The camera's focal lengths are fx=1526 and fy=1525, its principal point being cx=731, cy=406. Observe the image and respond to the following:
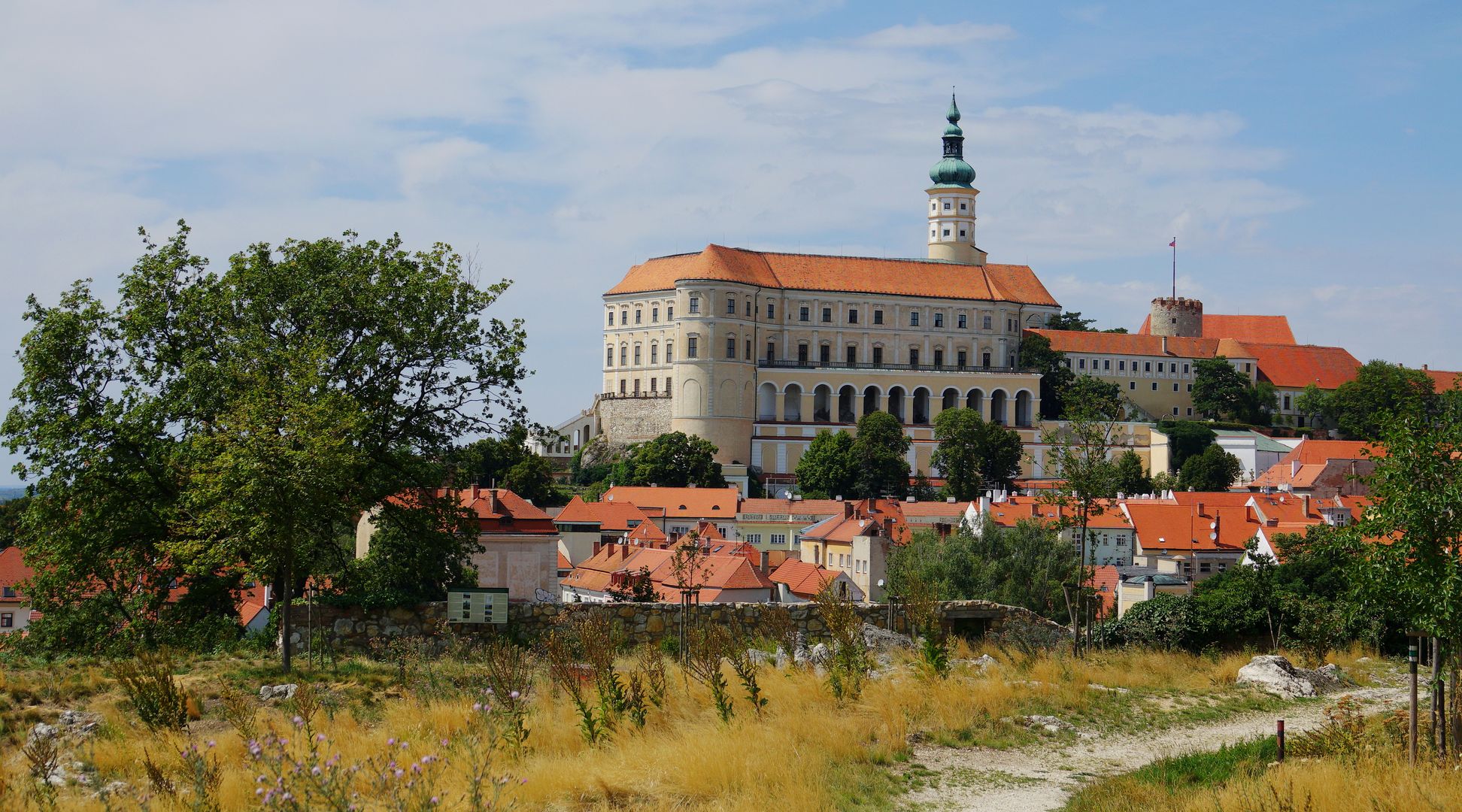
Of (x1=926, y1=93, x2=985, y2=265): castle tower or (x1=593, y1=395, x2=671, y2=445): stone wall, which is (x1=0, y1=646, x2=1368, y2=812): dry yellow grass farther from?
(x1=926, y1=93, x2=985, y2=265): castle tower

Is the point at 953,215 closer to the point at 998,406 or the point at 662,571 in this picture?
the point at 998,406

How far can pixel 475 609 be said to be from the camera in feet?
55.0

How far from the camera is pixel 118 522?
18.7m

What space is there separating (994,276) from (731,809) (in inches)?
4556

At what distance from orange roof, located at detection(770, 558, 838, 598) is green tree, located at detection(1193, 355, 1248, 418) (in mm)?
72179

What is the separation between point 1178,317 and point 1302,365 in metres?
12.8

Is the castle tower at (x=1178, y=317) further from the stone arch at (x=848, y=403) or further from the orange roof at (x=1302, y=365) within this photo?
the stone arch at (x=848, y=403)

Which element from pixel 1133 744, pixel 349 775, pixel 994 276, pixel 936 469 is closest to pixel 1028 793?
pixel 1133 744

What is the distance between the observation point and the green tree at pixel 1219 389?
113375mm

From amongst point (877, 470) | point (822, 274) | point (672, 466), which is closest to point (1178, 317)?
point (822, 274)

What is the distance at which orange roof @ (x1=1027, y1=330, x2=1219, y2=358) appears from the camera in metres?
116

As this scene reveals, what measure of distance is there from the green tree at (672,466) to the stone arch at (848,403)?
17.4 metres

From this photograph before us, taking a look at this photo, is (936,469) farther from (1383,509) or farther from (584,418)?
(1383,509)

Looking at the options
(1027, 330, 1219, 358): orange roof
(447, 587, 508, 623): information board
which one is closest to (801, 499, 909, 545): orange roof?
(447, 587, 508, 623): information board
